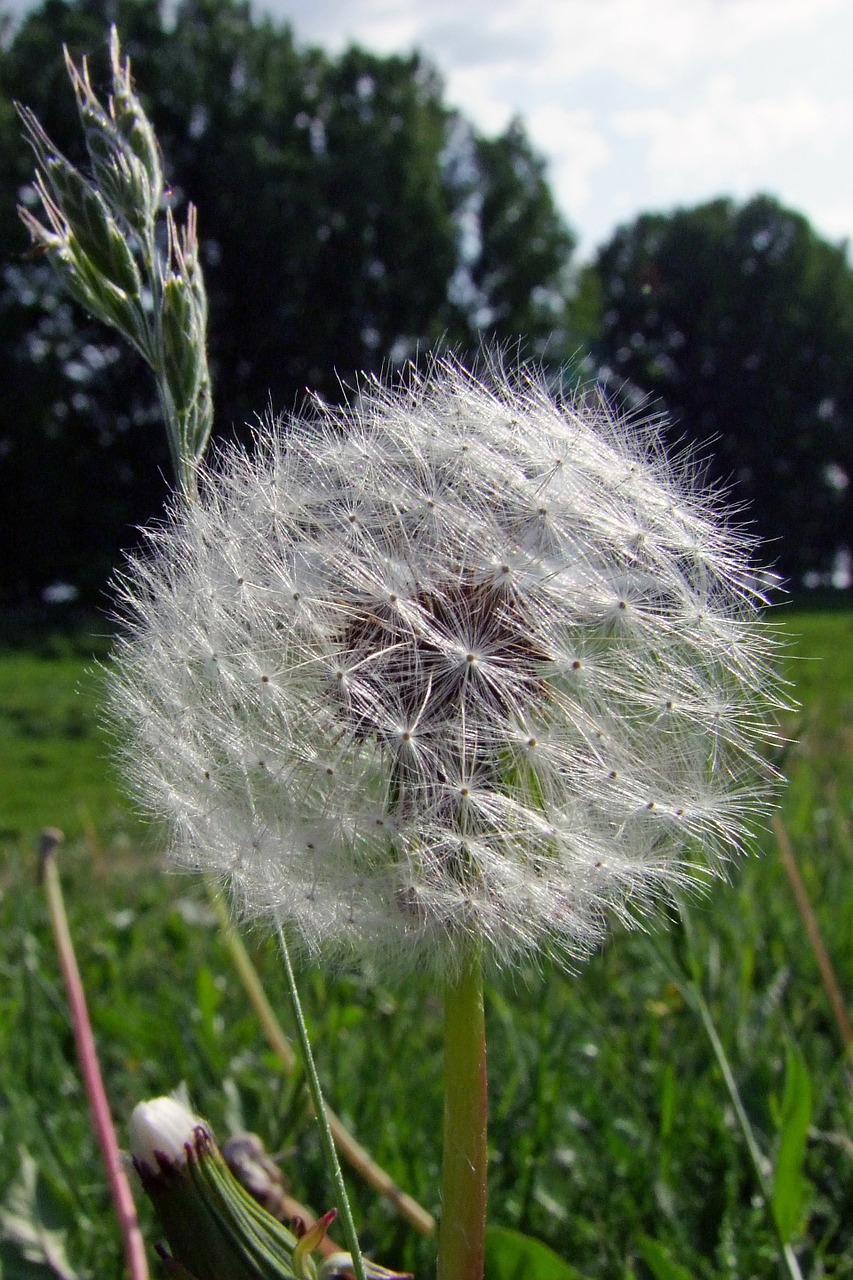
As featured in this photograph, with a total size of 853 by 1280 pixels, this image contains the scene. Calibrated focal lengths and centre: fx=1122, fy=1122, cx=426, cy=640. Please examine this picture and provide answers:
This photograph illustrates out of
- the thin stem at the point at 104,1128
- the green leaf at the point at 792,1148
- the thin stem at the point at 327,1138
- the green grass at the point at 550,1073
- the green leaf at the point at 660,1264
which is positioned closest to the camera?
the thin stem at the point at 327,1138

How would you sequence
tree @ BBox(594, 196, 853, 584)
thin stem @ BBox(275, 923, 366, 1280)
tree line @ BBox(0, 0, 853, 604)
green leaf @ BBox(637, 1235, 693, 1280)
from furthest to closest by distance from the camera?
tree @ BBox(594, 196, 853, 584) < tree line @ BBox(0, 0, 853, 604) < green leaf @ BBox(637, 1235, 693, 1280) < thin stem @ BBox(275, 923, 366, 1280)

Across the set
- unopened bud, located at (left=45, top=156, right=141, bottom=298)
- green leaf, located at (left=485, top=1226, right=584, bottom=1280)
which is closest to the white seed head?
unopened bud, located at (left=45, top=156, right=141, bottom=298)

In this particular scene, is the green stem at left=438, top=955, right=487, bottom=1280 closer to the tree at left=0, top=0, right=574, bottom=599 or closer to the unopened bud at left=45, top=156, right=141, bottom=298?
the unopened bud at left=45, top=156, right=141, bottom=298

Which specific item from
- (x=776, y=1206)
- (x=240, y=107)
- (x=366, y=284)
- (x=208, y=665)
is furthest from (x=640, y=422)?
(x=240, y=107)

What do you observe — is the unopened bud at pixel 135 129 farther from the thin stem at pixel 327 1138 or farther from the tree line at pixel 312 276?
the tree line at pixel 312 276

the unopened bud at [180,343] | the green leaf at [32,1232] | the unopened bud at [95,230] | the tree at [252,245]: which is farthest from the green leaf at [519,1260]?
the tree at [252,245]
